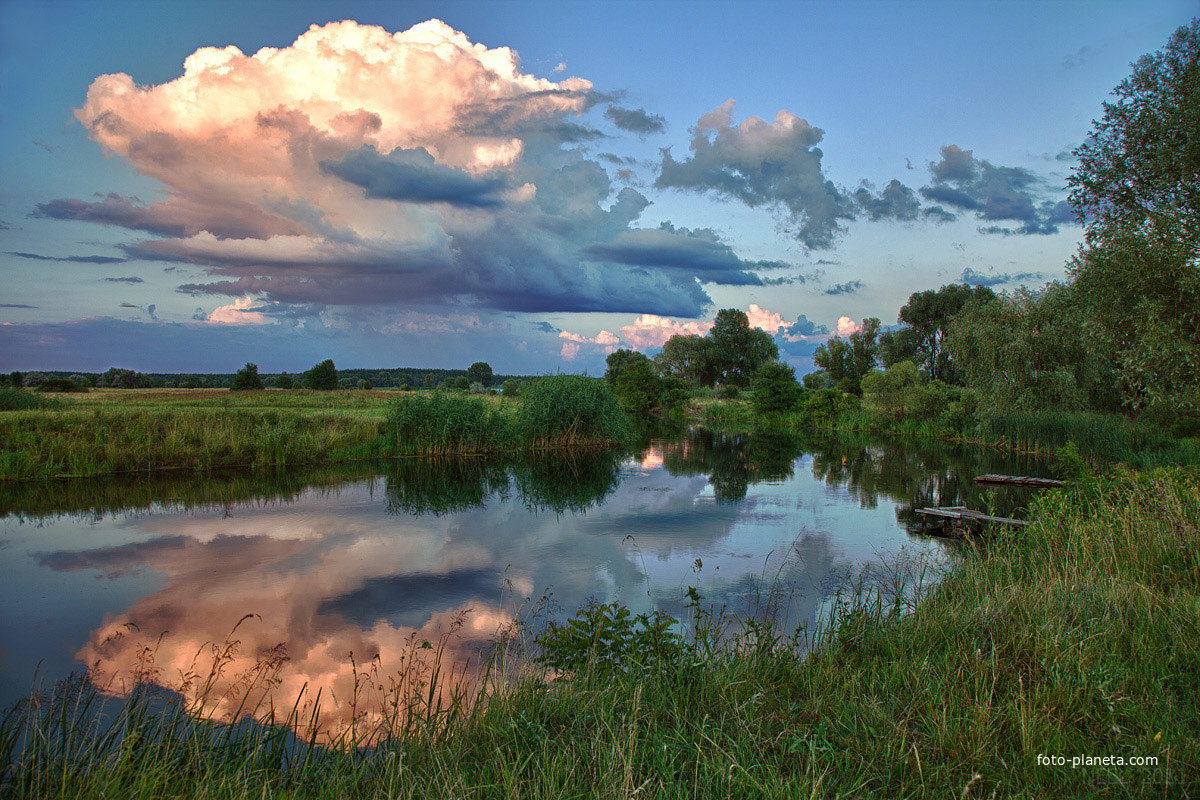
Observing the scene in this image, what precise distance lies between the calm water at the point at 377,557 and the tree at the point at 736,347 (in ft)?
180

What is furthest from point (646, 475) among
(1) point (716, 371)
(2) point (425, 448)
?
(1) point (716, 371)

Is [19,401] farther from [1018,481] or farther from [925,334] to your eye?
[925,334]

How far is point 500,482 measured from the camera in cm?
Result: 1830

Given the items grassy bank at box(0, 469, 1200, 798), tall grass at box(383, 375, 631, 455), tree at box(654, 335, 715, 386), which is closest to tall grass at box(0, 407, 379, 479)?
tall grass at box(383, 375, 631, 455)

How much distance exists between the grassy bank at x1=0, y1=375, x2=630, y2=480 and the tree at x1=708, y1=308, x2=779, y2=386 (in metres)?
48.3

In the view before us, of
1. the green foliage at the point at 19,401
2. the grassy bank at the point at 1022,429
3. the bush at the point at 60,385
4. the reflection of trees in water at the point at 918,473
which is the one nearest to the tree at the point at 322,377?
the bush at the point at 60,385

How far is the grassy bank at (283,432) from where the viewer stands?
16.7 metres

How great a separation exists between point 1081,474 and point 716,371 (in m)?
64.3

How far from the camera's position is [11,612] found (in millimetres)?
7809

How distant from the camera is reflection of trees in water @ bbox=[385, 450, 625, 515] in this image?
15.2 meters

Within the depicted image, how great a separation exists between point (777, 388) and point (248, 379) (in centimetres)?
4601

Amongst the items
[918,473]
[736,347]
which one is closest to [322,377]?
[736,347]

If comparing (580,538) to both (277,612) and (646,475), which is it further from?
(646,475)

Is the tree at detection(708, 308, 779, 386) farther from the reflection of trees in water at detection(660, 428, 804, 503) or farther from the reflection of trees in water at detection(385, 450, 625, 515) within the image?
the reflection of trees in water at detection(385, 450, 625, 515)
